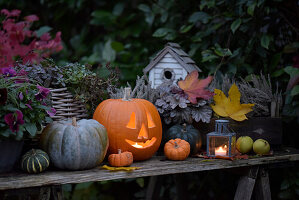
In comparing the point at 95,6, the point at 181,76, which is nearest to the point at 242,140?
the point at 181,76

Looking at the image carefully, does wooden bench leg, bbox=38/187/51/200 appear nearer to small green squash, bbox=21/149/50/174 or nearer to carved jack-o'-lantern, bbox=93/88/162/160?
small green squash, bbox=21/149/50/174

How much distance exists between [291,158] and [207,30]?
1288mm

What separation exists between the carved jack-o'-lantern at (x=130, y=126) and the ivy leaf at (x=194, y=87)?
0.29m

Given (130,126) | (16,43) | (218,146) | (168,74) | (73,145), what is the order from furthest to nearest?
(168,74) < (218,146) < (130,126) < (73,145) < (16,43)

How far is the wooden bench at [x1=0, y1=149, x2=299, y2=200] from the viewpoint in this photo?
4.47ft

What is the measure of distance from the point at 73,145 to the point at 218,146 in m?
0.85

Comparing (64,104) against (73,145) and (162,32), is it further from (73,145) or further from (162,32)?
(162,32)

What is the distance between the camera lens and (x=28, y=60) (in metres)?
1.75

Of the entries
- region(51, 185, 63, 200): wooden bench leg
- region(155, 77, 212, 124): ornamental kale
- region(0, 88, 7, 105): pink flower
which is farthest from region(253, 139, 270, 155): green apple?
region(0, 88, 7, 105): pink flower

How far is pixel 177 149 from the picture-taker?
1763mm

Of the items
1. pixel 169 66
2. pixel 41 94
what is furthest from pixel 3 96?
pixel 169 66

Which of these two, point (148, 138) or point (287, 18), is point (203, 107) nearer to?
point (148, 138)

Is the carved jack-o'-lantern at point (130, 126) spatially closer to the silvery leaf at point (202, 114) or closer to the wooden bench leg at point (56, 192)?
the silvery leaf at point (202, 114)

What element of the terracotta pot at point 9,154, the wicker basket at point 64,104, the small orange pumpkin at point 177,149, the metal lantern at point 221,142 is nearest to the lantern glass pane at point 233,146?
the metal lantern at point 221,142
